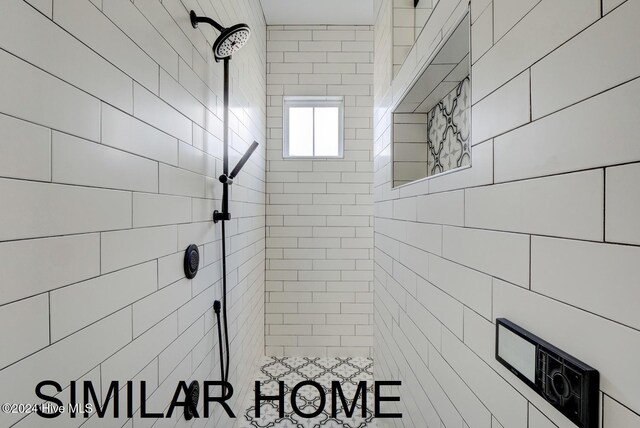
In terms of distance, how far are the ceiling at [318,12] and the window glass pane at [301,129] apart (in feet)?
2.33

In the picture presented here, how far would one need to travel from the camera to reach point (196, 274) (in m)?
1.19

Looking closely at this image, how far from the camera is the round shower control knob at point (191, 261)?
1.09 m

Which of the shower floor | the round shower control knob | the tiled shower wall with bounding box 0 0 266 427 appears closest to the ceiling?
the tiled shower wall with bounding box 0 0 266 427

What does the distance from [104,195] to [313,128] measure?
7.60 feet

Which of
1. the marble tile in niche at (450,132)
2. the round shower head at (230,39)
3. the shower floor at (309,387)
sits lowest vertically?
the shower floor at (309,387)

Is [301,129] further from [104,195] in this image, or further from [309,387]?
[104,195]

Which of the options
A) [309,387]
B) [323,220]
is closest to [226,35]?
[323,220]

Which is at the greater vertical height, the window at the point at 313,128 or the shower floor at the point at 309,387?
the window at the point at 313,128

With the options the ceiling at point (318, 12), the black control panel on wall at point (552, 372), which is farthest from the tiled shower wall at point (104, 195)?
the ceiling at point (318, 12)

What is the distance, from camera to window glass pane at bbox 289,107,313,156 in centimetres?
285

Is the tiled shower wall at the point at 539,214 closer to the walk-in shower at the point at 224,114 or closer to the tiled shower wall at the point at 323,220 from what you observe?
the walk-in shower at the point at 224,114

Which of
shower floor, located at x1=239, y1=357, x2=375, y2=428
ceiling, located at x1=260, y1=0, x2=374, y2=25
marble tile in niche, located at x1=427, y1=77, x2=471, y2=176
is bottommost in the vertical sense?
shower floor, located at x1=239, y1=357, x2=375, y2=428

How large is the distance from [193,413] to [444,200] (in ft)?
3.65

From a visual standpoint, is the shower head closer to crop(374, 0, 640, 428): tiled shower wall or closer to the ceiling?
crop(374, 0, 640, 428): tiled shower wall
